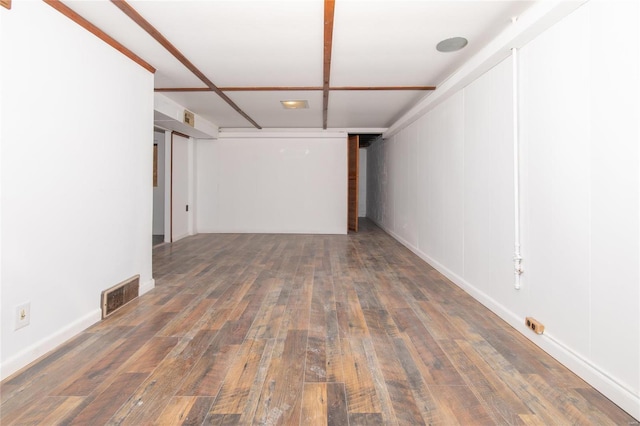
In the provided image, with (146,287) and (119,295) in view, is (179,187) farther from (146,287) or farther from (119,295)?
(119,295)

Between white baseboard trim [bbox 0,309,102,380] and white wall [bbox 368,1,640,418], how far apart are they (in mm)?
3189

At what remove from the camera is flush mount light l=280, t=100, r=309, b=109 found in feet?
15.6

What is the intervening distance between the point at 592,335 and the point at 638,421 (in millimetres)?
410

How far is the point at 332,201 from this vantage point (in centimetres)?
745

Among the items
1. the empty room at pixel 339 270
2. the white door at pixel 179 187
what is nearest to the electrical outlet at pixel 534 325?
the empty room at pixel 339 270

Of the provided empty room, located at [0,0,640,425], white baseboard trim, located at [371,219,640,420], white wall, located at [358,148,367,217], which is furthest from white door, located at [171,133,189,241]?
white wall, located at [358,148,367,217]

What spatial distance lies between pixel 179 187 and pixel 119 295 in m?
4.30

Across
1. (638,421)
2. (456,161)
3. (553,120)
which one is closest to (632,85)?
(553,120)

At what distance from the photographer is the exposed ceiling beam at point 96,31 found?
2.13 metres

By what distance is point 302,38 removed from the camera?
265cm

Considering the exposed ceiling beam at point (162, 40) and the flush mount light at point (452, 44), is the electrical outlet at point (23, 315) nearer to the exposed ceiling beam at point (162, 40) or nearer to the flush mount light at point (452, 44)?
the exposed ceiling beam at point (162, 40)

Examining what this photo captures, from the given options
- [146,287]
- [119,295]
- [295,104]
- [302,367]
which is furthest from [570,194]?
[295,104]

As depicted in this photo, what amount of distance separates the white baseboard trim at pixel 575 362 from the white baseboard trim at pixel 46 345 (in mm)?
3183

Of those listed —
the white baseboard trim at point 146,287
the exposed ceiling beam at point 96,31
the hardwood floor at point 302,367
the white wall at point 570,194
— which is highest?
the exposed ceiling beam at point 96,31
